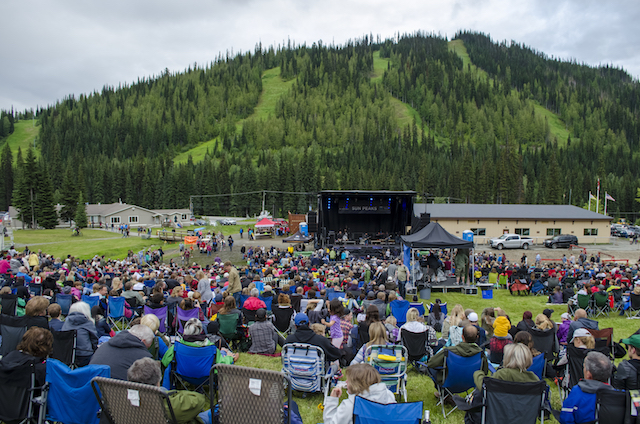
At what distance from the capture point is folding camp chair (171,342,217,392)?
4.48 metres

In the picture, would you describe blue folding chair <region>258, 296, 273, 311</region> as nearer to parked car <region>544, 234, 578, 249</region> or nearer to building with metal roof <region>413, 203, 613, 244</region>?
building with metal roof <region>413, 203, 613, 244</region>

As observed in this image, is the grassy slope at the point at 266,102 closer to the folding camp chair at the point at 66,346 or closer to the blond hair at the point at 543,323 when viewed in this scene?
the folding camp chair at the point at 66,346

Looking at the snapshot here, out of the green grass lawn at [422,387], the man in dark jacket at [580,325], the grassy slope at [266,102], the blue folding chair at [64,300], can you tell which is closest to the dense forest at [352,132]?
the grassy slope at [266,102]

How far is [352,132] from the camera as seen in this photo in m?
124

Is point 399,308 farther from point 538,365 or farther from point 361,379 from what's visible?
point 361,379

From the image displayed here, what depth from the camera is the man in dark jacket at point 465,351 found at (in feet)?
14.5

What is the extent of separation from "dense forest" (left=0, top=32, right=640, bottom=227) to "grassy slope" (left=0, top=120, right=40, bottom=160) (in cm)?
362

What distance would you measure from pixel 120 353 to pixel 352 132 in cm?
12369

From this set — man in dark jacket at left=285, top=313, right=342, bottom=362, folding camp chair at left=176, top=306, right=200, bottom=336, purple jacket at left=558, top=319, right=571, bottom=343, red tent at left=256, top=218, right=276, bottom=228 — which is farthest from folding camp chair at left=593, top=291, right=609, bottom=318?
red tent at left=256, top=218, right=276, bottom=228

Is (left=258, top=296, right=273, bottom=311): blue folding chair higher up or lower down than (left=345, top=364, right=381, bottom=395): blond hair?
lower down

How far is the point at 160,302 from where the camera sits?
691 cm

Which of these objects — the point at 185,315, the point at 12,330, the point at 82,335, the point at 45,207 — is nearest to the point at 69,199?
the point at 45,207

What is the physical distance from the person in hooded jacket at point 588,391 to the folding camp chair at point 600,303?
7646 mm

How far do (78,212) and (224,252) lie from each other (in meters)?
24.7
